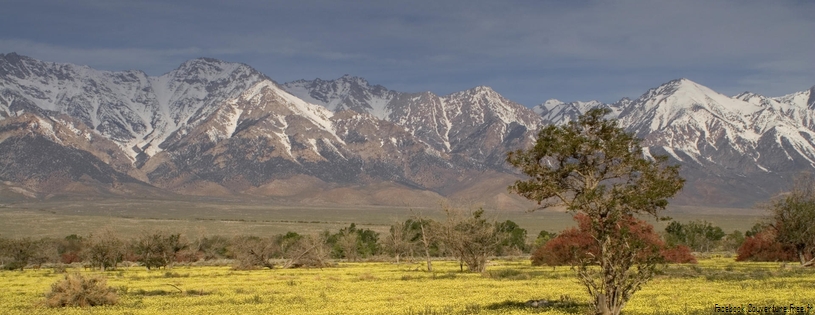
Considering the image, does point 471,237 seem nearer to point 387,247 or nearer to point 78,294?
point 78,294

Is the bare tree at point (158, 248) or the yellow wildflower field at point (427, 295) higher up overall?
the bare tree at point (158, 248)

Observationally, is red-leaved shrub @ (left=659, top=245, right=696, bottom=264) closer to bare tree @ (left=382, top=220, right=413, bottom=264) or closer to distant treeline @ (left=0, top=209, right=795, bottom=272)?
distant treeline @ (left=0, top=209, right=795, bottom=272)

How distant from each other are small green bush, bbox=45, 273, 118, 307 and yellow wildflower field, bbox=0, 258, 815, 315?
2.80 ft

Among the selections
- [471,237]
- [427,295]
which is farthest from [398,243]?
[427,295]

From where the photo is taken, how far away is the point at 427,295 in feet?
138

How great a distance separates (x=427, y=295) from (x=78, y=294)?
18.1 m

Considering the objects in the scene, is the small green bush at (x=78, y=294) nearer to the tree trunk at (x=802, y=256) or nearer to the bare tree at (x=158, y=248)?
the bare tree at (x=158, y=248)

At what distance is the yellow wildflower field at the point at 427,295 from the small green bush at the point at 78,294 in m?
0.85

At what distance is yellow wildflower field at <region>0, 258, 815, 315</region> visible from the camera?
3438cm

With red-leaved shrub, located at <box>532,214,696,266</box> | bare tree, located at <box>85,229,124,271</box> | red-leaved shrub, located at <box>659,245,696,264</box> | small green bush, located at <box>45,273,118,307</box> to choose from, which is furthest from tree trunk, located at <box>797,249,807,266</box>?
bare tree, located at <box>85,229,124,271</box>

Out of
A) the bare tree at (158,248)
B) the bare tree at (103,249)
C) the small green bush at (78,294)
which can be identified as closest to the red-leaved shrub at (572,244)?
the bare tree at (158,248)

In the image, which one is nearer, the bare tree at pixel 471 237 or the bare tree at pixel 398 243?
the bare tree at pixel 471 237

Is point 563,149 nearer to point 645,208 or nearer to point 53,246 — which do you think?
point 645,208

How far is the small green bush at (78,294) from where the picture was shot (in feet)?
128
